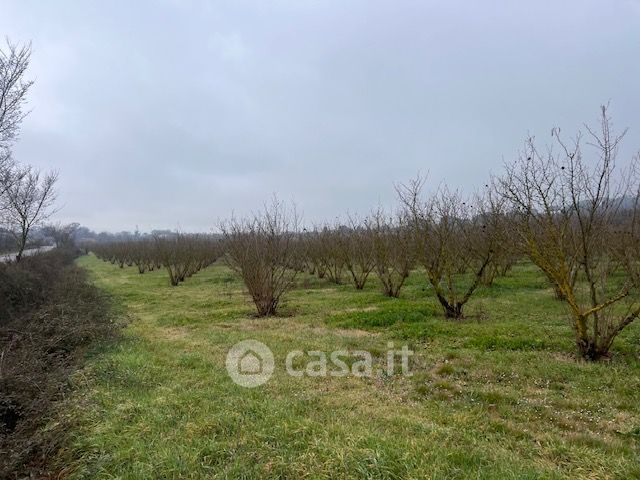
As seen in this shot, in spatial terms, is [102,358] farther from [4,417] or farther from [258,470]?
[258,470]

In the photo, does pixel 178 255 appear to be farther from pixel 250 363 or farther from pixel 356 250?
pixel 250 363

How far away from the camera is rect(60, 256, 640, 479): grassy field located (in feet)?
9.94

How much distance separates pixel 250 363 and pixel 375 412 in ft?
8.16

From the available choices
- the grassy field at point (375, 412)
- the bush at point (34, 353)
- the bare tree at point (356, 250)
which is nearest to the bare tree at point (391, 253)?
the bare tree at point (356, 250)

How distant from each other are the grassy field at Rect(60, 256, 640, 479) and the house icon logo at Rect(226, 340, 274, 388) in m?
0.15

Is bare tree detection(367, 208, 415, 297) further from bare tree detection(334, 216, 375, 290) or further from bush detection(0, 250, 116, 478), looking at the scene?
bush detection(0, 250, 116, 478)

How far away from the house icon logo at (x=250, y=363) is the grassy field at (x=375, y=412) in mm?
155

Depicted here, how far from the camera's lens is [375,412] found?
156 inches

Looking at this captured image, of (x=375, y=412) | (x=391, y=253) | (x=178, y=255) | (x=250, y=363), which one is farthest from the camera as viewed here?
(x=178, y=255)

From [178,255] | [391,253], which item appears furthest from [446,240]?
[178,255]

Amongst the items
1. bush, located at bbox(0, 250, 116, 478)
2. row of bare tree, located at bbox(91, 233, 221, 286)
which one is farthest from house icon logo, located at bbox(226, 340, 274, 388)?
row of bare tree, located at bbox(91, 233, 221, 286)

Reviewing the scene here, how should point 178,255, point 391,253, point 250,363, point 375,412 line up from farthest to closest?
A: point 178,255
point 391,253
point 250,363
point 375,412

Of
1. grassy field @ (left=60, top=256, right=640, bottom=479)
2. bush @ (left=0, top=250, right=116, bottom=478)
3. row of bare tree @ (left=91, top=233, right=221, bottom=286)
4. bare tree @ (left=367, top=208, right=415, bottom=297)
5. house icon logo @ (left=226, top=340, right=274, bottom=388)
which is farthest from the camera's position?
row of bare tree @ (left=91, top=233, right=221, bottom=286)

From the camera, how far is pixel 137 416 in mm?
4012
